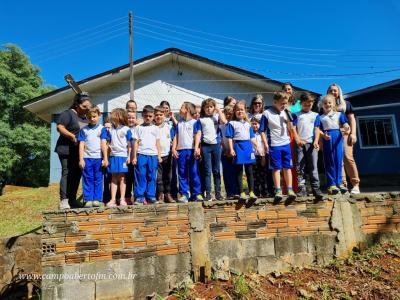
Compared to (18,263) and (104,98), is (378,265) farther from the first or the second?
(104,98)

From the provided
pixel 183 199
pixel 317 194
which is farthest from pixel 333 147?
pixel 183 199

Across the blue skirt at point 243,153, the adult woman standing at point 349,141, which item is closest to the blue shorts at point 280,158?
the blue skirt at point 243,153

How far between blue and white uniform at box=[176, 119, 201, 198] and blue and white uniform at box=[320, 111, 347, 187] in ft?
6.57

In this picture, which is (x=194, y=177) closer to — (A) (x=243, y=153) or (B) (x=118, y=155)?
(A) (x=243, y=153)

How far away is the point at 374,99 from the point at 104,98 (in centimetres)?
1166

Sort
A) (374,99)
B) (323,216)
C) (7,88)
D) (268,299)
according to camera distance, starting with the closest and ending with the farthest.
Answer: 1. (268,299)
2. (323,216)
3. (374,99)
4. (7,88)

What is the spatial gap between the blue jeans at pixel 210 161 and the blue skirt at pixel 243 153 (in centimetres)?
28

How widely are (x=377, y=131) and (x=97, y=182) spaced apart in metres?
12.9

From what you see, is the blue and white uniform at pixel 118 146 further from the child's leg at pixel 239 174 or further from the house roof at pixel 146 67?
the house roof at pixel 146 67

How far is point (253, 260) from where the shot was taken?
429 centimetres

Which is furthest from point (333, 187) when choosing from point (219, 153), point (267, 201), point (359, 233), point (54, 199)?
point (54, 199)

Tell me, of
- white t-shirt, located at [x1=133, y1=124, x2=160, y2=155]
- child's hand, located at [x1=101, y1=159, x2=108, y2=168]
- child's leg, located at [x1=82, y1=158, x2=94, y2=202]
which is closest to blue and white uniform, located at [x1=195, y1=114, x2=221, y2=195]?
white t-shirt, located at [x1=133, y1=124, x2=160, y2=155]

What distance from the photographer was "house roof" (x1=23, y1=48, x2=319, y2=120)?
12.2 meters

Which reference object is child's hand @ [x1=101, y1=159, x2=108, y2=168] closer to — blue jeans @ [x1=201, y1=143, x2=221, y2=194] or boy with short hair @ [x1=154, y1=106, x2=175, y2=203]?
boy with short hair @ [x1=154, y1=106, x2=175, y2=203]
